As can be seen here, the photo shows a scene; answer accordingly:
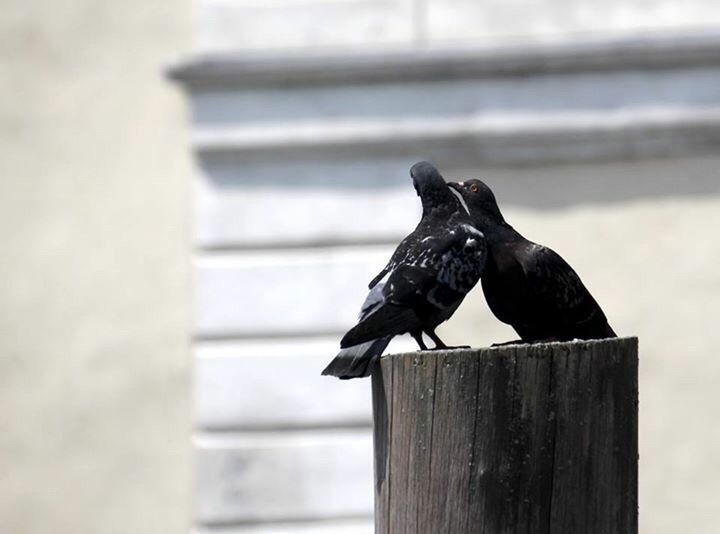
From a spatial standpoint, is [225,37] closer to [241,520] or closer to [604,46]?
[604,46]

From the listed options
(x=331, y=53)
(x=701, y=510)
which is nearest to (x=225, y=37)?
(x=331, y=53)

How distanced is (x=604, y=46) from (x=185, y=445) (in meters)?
2.73

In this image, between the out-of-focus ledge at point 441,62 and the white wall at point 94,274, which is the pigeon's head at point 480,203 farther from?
the white wall at point 94,274

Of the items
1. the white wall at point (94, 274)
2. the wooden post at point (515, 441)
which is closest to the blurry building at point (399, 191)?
the white wall at point (94, 274)

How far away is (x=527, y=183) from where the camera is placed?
6539 mm

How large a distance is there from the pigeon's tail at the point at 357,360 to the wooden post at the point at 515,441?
6.3 inches

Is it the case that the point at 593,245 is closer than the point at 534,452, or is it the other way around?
the point at 534,452

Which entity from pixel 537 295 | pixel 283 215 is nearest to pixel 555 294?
pixel 537 295

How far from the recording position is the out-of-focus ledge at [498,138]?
6.42 meters

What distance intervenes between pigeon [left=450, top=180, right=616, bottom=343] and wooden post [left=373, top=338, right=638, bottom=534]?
0.46 meters

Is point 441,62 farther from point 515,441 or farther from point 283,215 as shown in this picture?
point 515,441

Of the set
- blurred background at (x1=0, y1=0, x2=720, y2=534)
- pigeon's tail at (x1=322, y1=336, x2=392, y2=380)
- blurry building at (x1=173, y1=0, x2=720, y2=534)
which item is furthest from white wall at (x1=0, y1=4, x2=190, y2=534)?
pigeon's tail at (x1=322, y1=336, x2=392, y2=380)

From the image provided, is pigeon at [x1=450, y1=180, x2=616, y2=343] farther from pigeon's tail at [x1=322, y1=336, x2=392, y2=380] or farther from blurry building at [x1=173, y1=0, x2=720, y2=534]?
blurry building at [x1=173, y1=0, x2=720, y2=534]

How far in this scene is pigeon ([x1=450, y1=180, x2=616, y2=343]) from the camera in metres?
3.59
